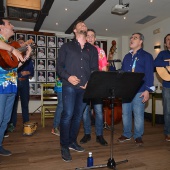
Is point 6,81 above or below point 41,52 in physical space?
below

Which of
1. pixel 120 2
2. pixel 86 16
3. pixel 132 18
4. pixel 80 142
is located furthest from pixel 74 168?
pixel 132 18

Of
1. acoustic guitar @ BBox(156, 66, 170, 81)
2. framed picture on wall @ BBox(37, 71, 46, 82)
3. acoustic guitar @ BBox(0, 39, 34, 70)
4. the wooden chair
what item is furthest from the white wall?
acoustic guitar @ BBox(0, 39, 34, 70)

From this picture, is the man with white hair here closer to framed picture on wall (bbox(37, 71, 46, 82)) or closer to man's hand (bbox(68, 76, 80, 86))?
framed picture on wall (bbox(37, 71, 46, 82))

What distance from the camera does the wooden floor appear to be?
7.11ft

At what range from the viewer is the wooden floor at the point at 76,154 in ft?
7.11

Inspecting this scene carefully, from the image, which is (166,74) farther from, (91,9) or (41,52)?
(41,52)

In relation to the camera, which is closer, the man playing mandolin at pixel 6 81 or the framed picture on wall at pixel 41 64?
the man playing mandolin at pixel 6 81

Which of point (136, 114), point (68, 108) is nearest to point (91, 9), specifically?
point (136, 114)

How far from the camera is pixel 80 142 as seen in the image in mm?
3061

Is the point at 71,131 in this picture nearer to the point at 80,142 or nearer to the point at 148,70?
the point at 80,142

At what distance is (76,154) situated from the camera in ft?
8.26

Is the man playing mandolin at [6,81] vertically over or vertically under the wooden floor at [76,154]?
over

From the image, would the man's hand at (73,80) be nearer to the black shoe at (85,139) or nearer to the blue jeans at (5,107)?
the blue jeans at (5,107)

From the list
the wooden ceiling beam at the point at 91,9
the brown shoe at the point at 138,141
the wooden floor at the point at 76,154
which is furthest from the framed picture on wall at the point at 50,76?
the brown shoe at the point at 138,141
